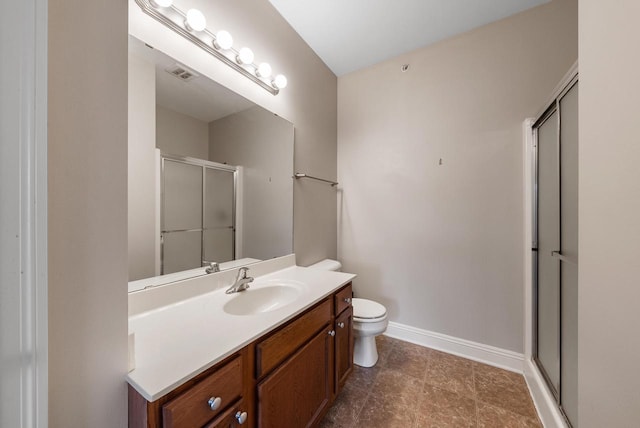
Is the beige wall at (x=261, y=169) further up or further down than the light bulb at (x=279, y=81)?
further down

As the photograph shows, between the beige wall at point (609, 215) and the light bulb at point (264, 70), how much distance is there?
146 cm

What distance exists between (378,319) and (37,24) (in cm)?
197

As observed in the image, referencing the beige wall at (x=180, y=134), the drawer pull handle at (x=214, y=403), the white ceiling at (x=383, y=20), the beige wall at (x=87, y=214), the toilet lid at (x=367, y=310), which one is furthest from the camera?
the toilet lid at (x=367, y=310)

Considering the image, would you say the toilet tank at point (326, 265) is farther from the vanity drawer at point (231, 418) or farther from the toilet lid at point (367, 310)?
the vanity drawer at point (231, 418)

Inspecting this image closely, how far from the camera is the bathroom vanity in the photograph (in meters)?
0.63

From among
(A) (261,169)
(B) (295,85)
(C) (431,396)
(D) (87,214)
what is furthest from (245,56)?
(C) (431,396)

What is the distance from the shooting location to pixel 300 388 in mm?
1049

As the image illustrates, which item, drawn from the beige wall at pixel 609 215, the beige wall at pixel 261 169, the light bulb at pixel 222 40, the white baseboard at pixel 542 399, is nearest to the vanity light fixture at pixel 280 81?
the beige wall at pixel 261 169

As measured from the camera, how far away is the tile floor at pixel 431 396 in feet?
4.38

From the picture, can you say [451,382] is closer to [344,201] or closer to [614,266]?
[614,266]

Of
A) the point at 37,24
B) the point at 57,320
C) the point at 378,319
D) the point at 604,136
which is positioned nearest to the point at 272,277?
the point at 378,319

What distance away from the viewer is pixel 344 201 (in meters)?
2.42

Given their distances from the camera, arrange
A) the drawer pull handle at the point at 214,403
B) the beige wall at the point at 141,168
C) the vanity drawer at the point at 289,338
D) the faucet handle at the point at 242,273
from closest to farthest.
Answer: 1. the drawer pull handle at the point at 214,403
2. the vanity drawer at the point at 289,338
3. the beige wall at the point at 141,168
4. the faucet handle at the point at 242,273

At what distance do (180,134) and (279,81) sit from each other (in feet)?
2.70
